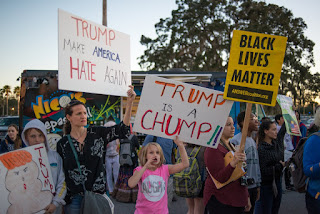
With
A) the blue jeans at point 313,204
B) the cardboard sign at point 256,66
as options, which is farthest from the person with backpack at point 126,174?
the cardboard sign at point 256,66

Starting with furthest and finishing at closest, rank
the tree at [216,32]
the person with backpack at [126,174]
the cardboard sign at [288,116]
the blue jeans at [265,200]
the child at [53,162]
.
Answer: the tree at [216,32] → the person with backpack at [126,174] → the cardboard sign at [288,116] → the blue jeans at [265,200] → the child at [53,162]

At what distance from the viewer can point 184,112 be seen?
10.5 feet

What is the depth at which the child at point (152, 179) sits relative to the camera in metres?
3.15

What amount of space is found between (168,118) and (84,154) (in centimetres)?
86

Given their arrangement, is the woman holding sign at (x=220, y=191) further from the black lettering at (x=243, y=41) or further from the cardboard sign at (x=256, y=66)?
the black lettering at (x=243, y=41)

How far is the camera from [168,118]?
315cm

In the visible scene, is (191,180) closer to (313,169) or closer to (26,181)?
(313,169)

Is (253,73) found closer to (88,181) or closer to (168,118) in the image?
(168,118)

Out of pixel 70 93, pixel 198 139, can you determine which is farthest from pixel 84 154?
pixel 70 93

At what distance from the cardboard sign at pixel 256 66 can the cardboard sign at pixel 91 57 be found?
4.26 ft

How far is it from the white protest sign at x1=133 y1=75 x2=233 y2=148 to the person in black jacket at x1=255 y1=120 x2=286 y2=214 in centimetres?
138

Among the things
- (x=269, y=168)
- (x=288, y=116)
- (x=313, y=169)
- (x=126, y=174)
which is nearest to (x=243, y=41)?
(x=313, y=169)

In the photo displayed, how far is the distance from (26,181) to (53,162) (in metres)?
0.27

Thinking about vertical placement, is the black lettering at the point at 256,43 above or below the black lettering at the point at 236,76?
above
